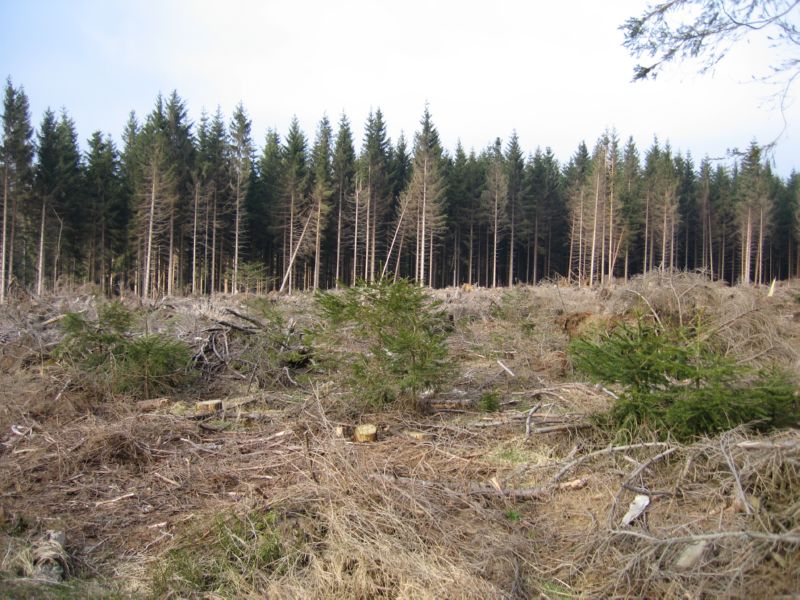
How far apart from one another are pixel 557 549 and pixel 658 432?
153 centimetres

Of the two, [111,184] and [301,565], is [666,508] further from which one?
[111,184]

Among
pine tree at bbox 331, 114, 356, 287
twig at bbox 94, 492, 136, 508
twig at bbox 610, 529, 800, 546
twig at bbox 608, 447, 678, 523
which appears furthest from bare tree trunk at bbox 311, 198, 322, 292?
twig at bbox 610, 529, 800, 546

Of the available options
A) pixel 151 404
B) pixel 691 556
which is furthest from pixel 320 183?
pixel 691 556

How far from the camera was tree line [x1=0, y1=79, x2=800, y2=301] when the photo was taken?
35.5 meters

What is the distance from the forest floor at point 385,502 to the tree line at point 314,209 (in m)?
25.8

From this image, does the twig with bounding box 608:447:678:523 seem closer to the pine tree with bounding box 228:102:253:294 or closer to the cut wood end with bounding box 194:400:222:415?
the cut wood end with bounding box 194:400:222:415

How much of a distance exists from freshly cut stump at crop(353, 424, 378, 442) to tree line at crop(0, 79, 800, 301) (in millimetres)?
26543

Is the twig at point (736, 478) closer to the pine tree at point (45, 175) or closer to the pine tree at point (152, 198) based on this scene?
the pine tree at point (152, 198)

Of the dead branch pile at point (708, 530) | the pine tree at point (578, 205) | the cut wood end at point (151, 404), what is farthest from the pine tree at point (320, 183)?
the dead branch pile at point (708, 530)

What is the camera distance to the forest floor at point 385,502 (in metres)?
3.34

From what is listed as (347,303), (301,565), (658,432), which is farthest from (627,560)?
(347,303)

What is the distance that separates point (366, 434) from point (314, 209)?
35.8m

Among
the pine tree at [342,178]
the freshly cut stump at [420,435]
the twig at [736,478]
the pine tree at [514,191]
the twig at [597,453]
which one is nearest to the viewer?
the twig at [736,478]

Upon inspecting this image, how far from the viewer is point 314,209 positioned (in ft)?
132
